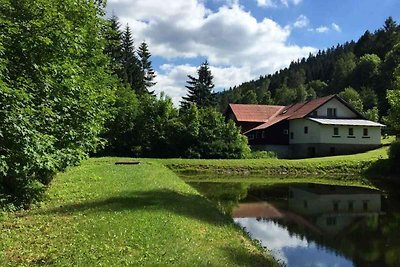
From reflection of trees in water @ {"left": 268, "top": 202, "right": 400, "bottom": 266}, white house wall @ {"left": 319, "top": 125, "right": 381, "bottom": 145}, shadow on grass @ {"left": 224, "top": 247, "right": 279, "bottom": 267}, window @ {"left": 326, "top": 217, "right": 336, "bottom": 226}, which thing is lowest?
reflection of trees in water @ {"left": 268, "top": 202, "right": 400, "bottom": 266}

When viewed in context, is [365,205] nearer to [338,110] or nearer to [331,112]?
[331,112]

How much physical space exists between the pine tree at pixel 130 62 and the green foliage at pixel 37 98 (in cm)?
6011

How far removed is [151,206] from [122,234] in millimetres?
4272

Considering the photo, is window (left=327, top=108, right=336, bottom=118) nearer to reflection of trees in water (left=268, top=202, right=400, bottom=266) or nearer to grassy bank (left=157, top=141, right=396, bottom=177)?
grassy bank (left=157, top=141, right=396, bottom=177)

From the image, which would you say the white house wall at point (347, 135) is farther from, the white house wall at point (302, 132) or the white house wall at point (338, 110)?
the white house wall at point (338, 110)

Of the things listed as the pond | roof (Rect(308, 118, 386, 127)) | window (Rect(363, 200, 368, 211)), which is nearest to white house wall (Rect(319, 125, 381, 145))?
roof (Rect(308, 118, 386, 127))

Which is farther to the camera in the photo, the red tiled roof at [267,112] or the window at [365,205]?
the red tiled roof at [267,112]

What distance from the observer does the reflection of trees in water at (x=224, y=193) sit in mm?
22366

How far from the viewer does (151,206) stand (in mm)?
15016

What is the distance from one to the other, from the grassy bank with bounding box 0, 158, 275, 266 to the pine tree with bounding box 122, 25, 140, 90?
61.2m

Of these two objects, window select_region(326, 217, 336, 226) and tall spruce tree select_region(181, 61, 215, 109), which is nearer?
window select_region(326, 217, 336, 226)

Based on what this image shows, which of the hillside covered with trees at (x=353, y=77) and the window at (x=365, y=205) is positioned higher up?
the hillside covered with trees at (x=353, y=77)

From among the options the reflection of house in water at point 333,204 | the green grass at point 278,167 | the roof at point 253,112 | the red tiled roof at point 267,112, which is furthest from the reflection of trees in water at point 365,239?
the roof at point 253,112

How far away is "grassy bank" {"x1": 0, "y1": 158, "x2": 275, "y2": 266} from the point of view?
353 inches
